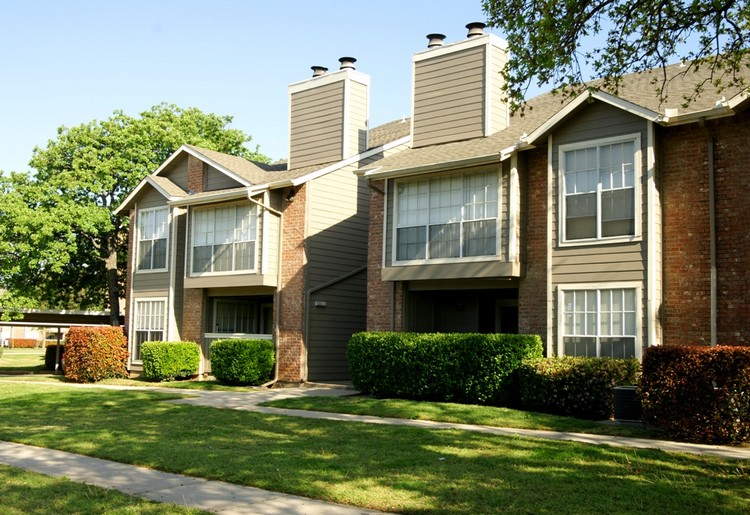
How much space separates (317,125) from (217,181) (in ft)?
12.0

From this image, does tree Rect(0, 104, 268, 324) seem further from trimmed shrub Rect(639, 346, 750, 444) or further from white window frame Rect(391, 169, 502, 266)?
trimmed shrub Rect(639, 346, 750, 444)

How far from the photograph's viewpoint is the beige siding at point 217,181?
989 inches

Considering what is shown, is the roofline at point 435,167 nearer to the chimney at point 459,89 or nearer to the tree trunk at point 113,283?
the chimney at point 459,89

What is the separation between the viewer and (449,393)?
1778cm

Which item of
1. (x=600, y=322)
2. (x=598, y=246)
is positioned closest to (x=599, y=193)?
(x=598, y=246)

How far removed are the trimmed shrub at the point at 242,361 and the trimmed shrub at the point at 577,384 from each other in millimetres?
8533

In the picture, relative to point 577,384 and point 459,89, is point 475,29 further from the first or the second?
point 577,384

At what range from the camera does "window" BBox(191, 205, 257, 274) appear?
23.5 metres

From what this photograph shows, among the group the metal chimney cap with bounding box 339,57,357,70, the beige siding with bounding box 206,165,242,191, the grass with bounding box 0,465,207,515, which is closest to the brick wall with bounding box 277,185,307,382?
the beige siding with bounding box 206,165,242,191

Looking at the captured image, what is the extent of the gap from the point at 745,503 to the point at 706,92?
1114 cm

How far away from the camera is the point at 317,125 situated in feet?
81.8

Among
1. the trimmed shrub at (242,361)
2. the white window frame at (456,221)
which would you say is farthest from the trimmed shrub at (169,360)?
the white window frame at (456,221)

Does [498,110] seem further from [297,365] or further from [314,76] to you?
[297,365]

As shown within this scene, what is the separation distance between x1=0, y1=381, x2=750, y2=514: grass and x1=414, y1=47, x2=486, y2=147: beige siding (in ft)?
31.6
